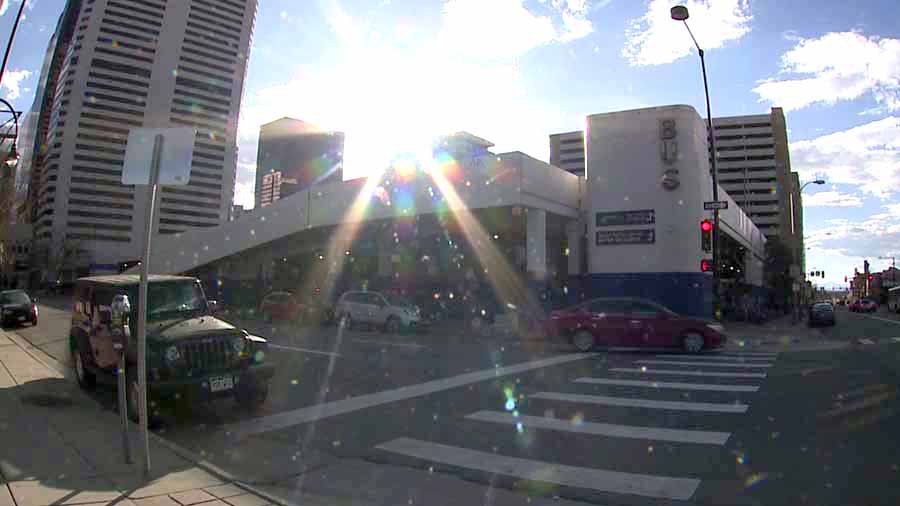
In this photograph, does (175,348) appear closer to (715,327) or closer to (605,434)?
(605,434)

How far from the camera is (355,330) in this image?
23.0 metres

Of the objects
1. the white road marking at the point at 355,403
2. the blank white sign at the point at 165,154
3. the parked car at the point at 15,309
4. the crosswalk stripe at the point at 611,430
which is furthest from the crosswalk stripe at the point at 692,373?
the parked car at the point at 15,309

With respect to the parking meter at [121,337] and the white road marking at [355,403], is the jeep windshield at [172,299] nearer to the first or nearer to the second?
the white road marking at [355,403]

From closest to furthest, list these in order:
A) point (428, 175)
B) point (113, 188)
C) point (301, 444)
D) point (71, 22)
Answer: point (301, 444) < point (428, 175) < point (71, 22) < point (113, 188)

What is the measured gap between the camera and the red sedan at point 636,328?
14.9 m

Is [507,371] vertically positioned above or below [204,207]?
below

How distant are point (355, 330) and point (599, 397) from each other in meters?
15.7

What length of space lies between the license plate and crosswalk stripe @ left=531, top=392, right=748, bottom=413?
→ 4603 mm

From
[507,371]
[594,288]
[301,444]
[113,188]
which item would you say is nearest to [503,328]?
[594,288]

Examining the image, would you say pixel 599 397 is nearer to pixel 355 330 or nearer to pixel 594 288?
pixel 355 330

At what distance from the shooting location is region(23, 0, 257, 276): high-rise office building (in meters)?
74.2

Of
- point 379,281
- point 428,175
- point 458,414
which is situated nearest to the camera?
point 458,414

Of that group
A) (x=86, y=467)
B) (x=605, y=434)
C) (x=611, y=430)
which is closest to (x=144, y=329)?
(x=86, y=467)

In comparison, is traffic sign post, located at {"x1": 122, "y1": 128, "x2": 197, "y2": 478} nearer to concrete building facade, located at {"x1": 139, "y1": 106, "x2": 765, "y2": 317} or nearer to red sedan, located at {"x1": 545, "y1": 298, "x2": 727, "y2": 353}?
red sedan, located at {"x1": 545, "y1": 298, "x2": 727, "y2": 353}
